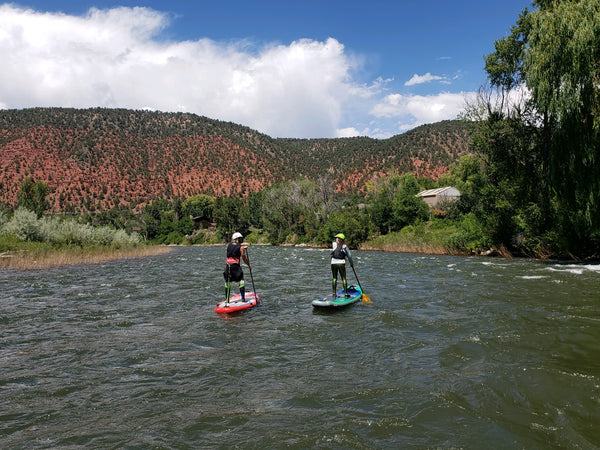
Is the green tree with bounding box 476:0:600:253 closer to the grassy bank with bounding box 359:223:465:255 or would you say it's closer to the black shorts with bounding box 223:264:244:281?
the grassy bank with bounding box 359:223:465:255

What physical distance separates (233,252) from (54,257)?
23888 millimetres

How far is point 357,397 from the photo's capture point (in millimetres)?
6445

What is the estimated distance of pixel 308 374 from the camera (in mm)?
7562

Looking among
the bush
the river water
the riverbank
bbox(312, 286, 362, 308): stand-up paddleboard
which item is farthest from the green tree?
the bush

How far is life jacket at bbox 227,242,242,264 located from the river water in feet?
5.82

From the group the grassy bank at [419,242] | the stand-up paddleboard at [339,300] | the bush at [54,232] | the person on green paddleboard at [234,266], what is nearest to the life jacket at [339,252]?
the stand-up paddleboard at [339,300]

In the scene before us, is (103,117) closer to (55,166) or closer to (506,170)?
(55,166)

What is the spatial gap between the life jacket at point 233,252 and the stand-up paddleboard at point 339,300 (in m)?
2.85

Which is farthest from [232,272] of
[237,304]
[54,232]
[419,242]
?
[419,242]

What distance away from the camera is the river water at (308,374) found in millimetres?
5320

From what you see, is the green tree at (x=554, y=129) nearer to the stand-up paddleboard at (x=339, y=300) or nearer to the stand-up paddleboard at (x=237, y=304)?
the stand-up paddleboard at (x=339, y=300)

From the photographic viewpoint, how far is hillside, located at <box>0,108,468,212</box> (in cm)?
10631

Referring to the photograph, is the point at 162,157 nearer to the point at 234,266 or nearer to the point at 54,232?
the point at 54,232

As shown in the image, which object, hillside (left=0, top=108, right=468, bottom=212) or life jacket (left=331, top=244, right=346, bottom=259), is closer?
life jacket (left=331, top=244, right=346, bottom=259)
